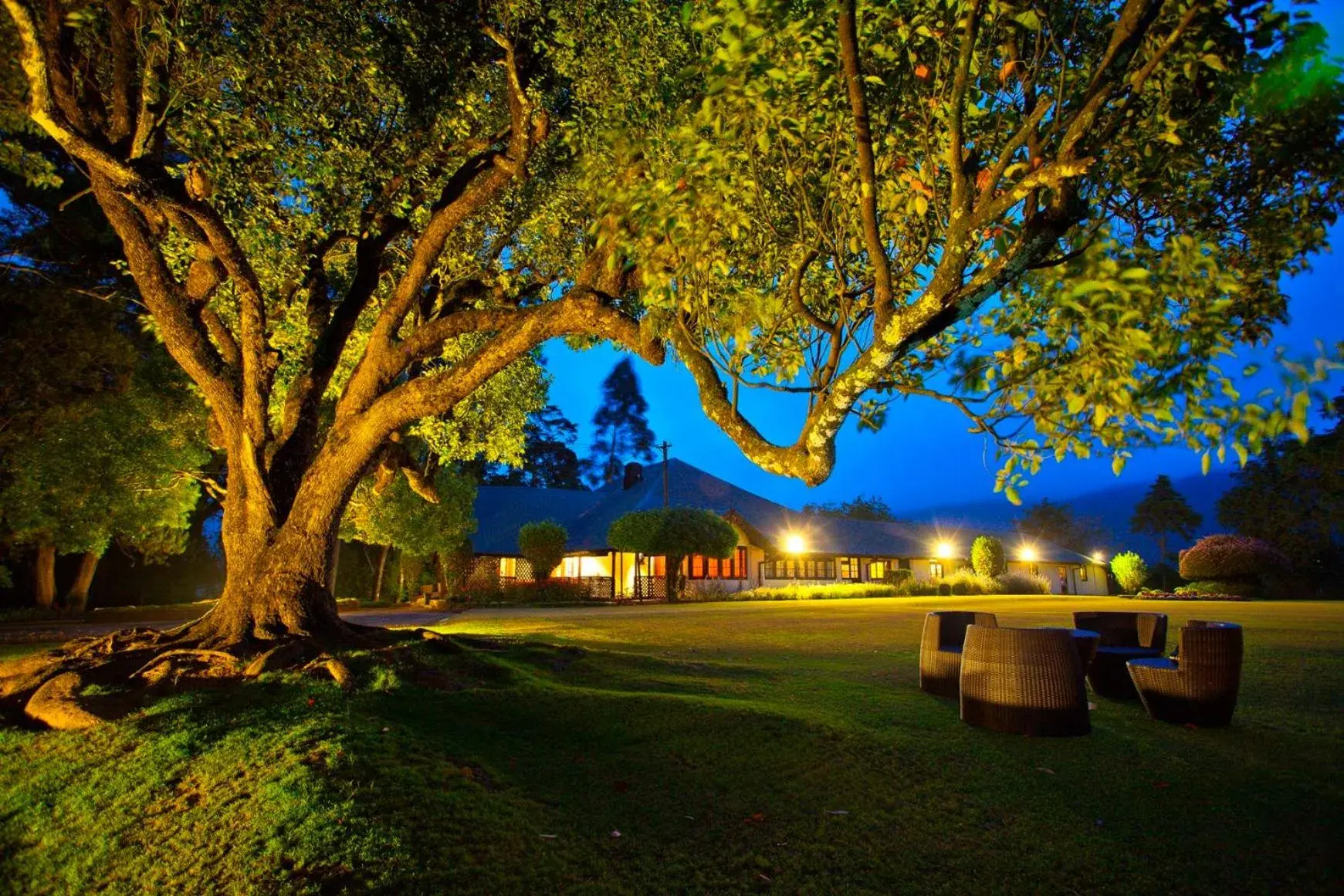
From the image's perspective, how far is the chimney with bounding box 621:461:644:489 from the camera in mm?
43375

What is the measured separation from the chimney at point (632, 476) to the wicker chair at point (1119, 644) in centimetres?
3556

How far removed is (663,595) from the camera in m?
31.1

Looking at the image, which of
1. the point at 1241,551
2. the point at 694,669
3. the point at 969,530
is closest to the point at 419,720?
the point at 694,669

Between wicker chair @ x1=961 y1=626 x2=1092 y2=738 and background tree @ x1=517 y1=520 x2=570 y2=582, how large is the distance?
83.0 ft

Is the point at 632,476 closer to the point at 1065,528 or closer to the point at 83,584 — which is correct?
the point at 83,584

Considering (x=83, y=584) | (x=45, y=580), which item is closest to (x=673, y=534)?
(x=83, y=584)

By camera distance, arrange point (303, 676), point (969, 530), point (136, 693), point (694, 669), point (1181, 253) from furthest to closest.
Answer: point (969, 530)
point (694, 669)
point (303, 676)
point (136, 693)
point (1181, 253)

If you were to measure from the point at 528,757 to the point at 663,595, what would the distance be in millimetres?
26476

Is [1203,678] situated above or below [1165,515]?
below

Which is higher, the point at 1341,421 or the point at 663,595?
the point at 1341,421

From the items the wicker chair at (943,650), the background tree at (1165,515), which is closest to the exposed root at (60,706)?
the wicker chair at (943,650)

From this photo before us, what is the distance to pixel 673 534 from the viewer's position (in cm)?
2873

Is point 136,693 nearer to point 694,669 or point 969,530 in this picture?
point 694,669

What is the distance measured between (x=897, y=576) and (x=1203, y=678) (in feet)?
113
